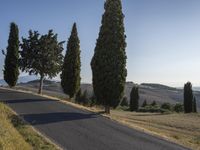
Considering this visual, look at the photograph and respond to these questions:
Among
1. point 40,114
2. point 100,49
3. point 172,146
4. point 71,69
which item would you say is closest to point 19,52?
point 71,69

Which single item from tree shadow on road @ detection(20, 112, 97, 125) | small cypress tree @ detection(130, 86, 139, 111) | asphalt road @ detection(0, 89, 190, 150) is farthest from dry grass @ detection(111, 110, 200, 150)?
small cypress tree @ detection(130, 86, 139, 111)

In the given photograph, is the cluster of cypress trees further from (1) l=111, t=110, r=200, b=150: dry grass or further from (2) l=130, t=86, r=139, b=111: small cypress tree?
(1) l=111, t=110, r=200, b=150: dry grass

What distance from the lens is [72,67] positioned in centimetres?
6066

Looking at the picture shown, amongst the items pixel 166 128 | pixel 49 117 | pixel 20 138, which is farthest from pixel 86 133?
pixel 166 128

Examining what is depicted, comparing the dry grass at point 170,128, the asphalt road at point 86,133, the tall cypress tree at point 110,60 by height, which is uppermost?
the tall cypress tree at point 110,60

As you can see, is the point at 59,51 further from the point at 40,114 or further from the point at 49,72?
the point at 40,114

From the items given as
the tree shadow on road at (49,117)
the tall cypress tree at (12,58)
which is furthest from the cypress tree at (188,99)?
the tree shadow on road at (49,117)

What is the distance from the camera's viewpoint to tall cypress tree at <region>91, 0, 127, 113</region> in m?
38.0

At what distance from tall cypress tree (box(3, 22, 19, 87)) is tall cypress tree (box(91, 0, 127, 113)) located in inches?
1148

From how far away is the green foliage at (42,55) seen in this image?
62.0m

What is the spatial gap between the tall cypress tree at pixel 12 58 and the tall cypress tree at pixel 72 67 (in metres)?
9.56

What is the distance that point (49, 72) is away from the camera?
62.8 meters

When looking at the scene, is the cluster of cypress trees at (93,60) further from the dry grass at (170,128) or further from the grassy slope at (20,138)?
the grassy slope at (20,138)

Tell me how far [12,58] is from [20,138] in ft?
166
